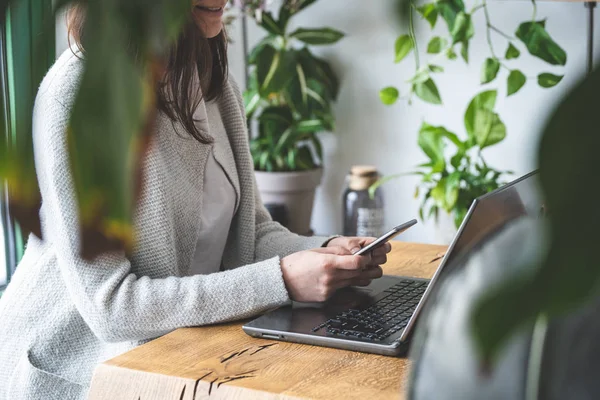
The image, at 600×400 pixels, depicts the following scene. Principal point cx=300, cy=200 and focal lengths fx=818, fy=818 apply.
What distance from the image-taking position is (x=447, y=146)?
307 centimetres

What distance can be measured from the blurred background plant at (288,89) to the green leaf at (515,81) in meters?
0.66

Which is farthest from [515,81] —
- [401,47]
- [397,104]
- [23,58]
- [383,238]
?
[23,58]

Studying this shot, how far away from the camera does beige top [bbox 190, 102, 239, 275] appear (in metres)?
1.51

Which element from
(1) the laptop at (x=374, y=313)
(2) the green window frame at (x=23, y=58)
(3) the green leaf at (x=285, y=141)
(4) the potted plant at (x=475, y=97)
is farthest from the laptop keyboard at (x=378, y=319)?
(3) the green leaf at (x=285, y=141)

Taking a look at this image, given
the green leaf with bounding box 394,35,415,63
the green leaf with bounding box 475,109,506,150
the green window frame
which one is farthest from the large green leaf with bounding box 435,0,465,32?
the green window frame

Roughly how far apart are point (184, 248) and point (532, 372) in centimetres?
121

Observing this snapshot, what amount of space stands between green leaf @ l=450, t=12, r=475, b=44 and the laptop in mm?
1527

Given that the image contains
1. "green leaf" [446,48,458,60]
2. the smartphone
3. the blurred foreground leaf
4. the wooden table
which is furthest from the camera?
"green leaf" [446,48,458,60]

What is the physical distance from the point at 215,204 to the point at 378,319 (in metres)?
0.48

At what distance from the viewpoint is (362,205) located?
2.93 meters

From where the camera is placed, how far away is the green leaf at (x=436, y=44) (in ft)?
9.14

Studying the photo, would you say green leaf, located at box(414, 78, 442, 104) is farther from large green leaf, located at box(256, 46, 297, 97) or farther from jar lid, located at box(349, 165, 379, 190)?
large green leaf, located at box(256, 46, 297, 97)

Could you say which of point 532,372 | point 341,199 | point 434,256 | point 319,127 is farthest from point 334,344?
point 341,199

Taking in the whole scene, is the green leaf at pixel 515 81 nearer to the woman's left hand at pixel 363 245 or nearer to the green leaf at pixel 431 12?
the green leaf at pixel 431 12
